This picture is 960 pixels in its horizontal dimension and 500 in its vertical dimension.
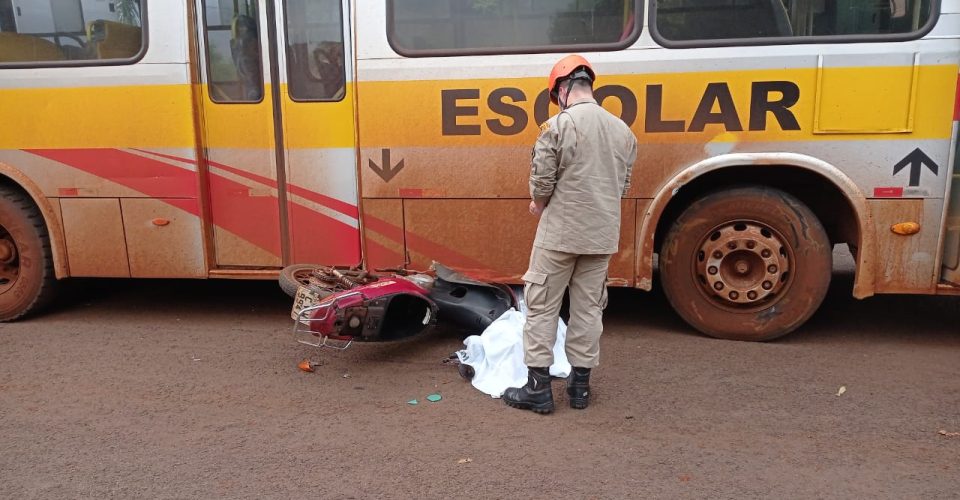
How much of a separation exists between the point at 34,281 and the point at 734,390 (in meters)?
5.25

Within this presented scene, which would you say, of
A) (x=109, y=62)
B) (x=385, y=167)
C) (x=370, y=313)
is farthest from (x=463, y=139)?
(x=109, y=62)

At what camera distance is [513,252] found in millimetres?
4867

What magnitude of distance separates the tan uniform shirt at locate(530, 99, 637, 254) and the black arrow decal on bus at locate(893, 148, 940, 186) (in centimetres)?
195

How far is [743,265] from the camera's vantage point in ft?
15.3

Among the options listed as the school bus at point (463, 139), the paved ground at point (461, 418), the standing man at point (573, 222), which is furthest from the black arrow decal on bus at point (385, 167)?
the standing man at point (573, 222)

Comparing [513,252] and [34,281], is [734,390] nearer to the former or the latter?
[513,252]

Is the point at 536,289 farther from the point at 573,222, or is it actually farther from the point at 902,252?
the point at 902,252

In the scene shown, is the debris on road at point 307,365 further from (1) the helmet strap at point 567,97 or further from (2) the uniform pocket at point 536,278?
(1) the helmet strap at point 567,97

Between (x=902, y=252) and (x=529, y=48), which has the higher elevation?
(x=529, y=48)

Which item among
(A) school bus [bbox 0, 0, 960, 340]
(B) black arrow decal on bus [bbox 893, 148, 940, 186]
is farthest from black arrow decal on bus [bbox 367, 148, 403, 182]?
(B) black arrow decal on bus [bbox 893, 148, 940, 186]

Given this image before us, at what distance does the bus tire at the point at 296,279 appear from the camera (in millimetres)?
4535

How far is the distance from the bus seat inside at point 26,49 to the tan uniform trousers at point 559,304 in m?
4.02

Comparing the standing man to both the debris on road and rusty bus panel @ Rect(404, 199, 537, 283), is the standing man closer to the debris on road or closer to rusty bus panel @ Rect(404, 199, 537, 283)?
rusty bus panel @ Rect(404, 199, 537, 283)

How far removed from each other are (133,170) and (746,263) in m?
4.45
